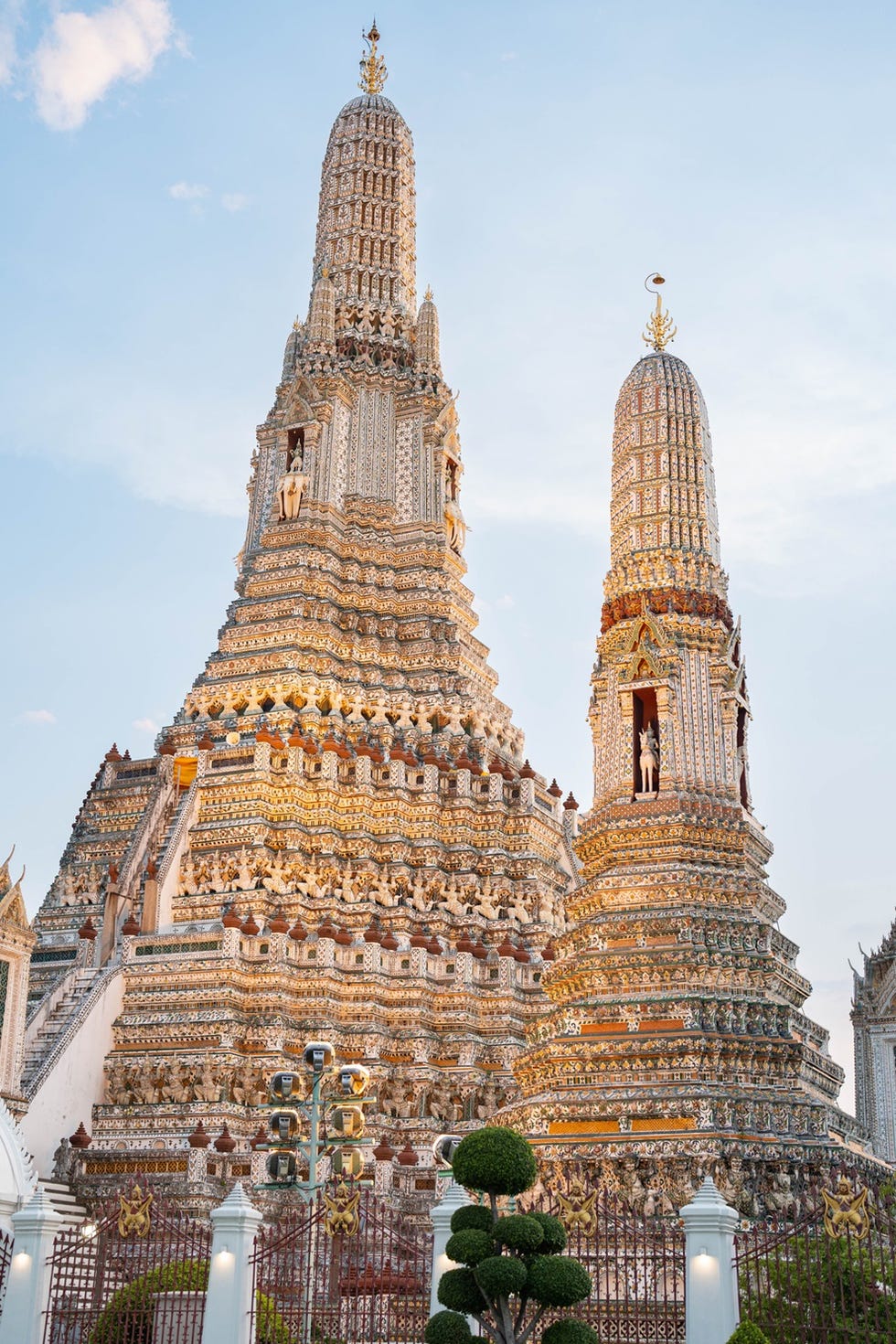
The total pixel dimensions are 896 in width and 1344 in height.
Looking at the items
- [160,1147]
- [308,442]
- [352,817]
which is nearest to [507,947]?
[352,817]

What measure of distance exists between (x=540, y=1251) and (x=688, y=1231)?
1.52 metres

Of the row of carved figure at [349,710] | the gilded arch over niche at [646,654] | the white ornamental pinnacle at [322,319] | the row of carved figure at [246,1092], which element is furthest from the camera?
the white ornamental pinnacle at [322,319]

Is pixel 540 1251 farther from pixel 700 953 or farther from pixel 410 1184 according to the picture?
pixel 410 1184

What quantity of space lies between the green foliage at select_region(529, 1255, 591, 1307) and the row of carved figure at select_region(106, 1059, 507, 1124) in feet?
49.0

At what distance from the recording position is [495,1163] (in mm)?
14102

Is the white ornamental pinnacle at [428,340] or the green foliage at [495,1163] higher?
the white ornamental pinnacle at [428,340]

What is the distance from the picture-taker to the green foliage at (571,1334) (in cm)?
1380

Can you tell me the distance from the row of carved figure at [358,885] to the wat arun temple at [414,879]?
0.20 feet

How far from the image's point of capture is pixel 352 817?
3388 centimetres

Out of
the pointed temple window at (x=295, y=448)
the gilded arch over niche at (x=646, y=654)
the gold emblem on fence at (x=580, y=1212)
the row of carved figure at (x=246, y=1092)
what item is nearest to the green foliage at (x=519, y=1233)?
the gold emblem on fence at (x=580, y=1212)

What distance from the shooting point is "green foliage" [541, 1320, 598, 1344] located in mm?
13805

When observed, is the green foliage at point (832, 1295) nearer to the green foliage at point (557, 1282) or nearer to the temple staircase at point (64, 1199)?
the green foliage at point (557, 1282)

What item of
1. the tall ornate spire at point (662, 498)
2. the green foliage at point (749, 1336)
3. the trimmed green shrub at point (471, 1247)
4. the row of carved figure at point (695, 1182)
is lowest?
the green foliage at point (749, 1336)

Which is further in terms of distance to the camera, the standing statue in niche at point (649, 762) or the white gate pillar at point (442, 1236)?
the standing statue in niche at point (649, 762)
